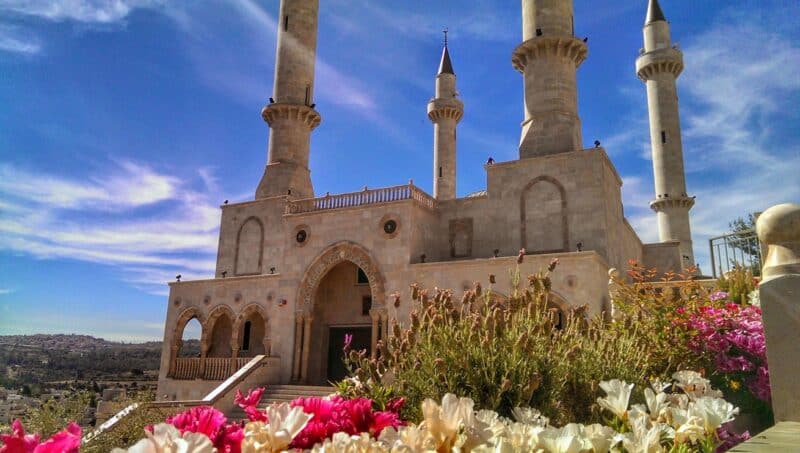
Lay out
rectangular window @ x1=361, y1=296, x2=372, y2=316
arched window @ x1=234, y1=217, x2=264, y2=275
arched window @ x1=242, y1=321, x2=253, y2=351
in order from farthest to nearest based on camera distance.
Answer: arched window @ x1=234, y1=217, x2=264, y2=275 < arched window @ x1=242, y1=321, x2=253, y2=351 < rectangular window @ x1=361, y1=296, x2=372, y2=316

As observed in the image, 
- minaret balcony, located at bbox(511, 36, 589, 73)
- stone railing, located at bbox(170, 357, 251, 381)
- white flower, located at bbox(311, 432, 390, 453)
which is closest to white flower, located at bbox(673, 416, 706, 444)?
white flower, located at bbox(311, 432, 390, 453)

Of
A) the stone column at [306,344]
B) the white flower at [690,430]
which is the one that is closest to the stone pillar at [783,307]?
the white flower at [690,430]

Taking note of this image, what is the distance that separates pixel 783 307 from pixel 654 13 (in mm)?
31430

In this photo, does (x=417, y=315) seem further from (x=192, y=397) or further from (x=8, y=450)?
(x=192, y=397)

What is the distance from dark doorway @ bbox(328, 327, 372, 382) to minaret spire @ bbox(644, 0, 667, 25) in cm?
2410

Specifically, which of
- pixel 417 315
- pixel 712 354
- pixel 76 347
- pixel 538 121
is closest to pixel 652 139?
pixel 538 121

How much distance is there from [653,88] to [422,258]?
60.9 feet

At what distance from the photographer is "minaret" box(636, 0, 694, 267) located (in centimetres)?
2762

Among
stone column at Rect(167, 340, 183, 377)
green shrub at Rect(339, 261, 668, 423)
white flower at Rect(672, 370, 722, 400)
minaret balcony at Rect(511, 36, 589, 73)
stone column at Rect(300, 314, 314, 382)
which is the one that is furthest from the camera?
stone column at Rect(167, 340, 183, 377)

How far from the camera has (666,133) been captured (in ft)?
93.5

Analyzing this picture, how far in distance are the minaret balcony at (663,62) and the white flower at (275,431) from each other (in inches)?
1269

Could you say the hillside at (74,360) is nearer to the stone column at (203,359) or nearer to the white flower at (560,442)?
the stone column at (203,359)

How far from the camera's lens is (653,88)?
29.2 m

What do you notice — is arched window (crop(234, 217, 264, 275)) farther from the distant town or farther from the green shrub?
the green shrub
